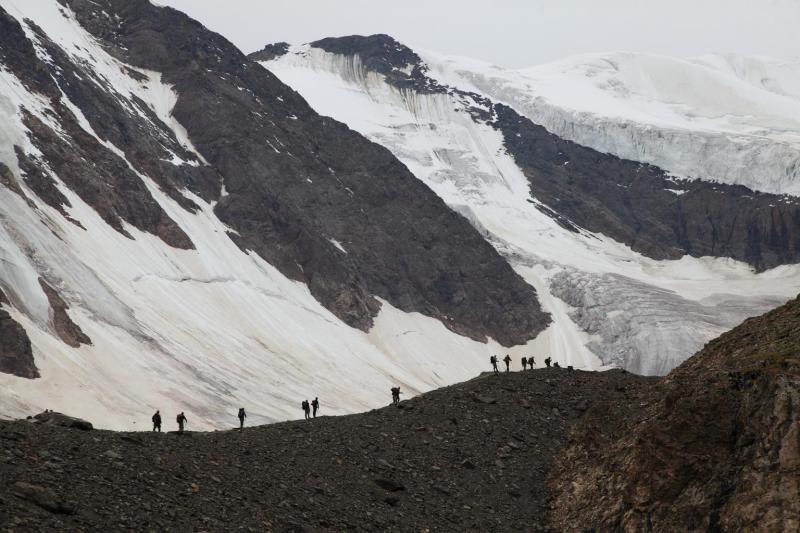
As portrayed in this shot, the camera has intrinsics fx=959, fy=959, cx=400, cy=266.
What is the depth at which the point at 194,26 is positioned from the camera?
171 m

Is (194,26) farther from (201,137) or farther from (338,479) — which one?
(338,479)

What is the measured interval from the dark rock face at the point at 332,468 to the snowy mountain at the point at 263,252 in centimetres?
2699

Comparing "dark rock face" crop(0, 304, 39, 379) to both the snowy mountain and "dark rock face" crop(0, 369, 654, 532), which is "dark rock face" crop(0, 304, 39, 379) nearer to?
the snowy mountain

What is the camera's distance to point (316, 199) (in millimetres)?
147375

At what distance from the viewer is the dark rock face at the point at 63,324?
70812 mm

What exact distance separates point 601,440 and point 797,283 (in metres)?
143

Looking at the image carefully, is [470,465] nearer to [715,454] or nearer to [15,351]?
[715,454]

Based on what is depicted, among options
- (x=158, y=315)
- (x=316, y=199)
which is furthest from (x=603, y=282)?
(x=158, y=315)

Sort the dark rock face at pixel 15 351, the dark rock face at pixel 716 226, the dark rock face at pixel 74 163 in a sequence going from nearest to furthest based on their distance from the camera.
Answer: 1. the dark rock face at pixel 15 351
2. the dark rock face at pixel 74 163
3. the dark rock face at pixel 716 226

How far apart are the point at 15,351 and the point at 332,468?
37013 mm

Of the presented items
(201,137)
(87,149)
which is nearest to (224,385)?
(87,149)

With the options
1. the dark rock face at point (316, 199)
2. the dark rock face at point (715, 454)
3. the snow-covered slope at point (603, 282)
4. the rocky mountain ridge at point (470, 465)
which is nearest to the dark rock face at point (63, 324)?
the rocky mountain ridge at point (470, 465)

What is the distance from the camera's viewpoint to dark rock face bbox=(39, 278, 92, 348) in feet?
232

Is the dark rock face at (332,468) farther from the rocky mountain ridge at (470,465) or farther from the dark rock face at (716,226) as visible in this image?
the dark rock face at (716,226)
